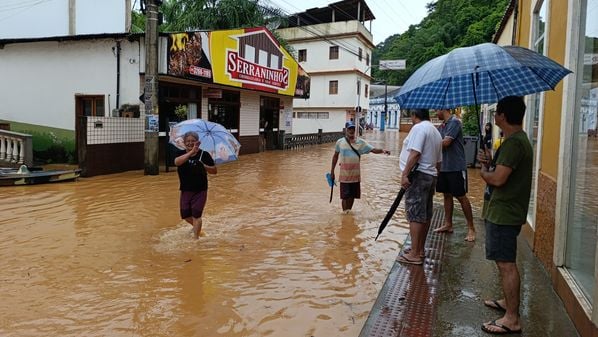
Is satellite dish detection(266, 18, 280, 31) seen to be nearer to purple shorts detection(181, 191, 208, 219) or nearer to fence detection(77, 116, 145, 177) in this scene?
fence detection(77, 116, 145, 177)

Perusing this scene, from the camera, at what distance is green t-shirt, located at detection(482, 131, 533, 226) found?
336 centimetres

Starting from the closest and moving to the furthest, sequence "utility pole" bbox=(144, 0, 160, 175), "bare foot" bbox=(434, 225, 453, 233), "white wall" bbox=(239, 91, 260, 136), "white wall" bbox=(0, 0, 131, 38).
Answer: "bare foot" bbox=(434, 225, 453, 233), "utility pole" bbox=(144, 0, 160, 175), "white wall" bbox=(239, 91, 260, 136), "white wall" bbox=(0, 0, 131, 38)

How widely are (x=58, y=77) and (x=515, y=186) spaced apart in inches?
580

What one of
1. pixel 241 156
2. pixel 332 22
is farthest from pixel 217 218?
pixel 332 22

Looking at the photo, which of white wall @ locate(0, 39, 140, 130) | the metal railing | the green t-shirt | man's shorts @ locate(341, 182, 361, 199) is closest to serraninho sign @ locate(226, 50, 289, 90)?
white wall @ locate(0, 39, 140, 130)

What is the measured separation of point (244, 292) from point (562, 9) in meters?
4.26

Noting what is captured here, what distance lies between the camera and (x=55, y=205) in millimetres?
8336

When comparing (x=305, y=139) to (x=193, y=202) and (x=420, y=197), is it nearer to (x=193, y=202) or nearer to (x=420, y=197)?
(x=193, y=202)

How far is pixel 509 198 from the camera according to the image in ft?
11.2

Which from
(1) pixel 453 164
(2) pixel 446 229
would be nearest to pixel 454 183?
(1) pixel 453 164

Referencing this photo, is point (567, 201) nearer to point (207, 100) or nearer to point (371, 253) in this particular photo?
point (371, 253)

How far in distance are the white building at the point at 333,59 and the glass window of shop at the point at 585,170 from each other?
33.8 metres

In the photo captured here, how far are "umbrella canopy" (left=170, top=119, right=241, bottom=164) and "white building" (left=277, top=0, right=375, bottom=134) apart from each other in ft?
104

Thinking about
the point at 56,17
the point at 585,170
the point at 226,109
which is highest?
the point at 56,17
